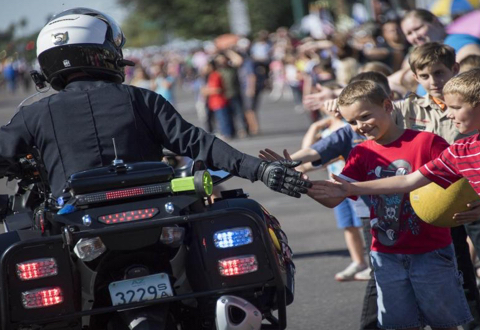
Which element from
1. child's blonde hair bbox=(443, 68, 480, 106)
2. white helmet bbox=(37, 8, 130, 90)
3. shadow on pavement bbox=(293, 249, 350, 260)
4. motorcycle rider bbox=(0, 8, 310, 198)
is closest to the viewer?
child's blonde hair bbox=(443, 68, 480, 106)

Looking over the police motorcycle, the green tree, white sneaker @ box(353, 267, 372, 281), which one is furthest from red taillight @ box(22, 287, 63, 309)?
the green tree

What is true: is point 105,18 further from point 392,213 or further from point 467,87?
point 467,87

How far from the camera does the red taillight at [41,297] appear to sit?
3682 millimetres

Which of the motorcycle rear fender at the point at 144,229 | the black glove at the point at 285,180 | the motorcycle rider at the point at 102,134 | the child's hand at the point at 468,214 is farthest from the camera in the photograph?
the child's hand at the point at 468,214

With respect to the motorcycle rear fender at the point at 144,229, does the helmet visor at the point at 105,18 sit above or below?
above

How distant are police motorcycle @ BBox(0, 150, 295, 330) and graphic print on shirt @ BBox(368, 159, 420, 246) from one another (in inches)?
31.6

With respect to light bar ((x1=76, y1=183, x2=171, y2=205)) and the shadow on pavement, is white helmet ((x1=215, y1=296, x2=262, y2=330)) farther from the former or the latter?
the shadow on pavement

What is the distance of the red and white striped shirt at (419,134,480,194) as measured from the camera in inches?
166

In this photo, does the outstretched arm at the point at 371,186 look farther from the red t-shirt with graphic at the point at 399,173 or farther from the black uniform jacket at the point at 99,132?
the black uniform jacket at the point at 99,132

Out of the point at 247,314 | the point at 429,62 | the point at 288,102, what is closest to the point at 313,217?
the point at 429,62

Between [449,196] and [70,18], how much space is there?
82.2 inches

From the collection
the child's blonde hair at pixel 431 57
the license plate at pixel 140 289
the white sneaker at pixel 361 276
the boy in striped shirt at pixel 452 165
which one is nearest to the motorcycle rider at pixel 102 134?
the boy in striped shirt at pixel 452 165

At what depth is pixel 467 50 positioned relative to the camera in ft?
24.4

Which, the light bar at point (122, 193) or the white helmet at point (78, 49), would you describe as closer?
the light bar at point (122, 193)
